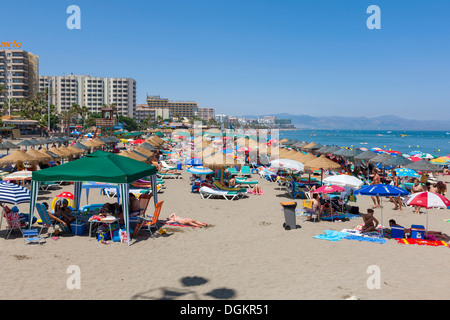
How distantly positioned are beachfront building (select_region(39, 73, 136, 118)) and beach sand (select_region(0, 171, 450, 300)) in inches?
5827

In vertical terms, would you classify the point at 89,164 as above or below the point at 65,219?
above

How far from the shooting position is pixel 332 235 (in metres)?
10.3

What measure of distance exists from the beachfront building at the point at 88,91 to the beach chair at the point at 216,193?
466ft

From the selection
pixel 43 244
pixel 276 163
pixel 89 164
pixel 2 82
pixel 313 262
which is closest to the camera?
pixel 313 262

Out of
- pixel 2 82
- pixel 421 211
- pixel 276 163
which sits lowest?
pixel 421 211

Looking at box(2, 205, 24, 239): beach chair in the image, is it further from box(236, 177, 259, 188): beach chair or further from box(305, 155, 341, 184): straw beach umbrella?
box(236, 177, 259, 188): beach chair

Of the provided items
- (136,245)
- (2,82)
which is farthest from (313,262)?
(2,82)

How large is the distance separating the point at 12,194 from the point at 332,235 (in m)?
8.43

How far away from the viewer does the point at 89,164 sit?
9.81 m

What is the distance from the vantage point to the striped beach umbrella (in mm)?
9422

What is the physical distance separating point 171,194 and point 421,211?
10.3 metres

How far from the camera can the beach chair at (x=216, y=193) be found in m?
16.0
